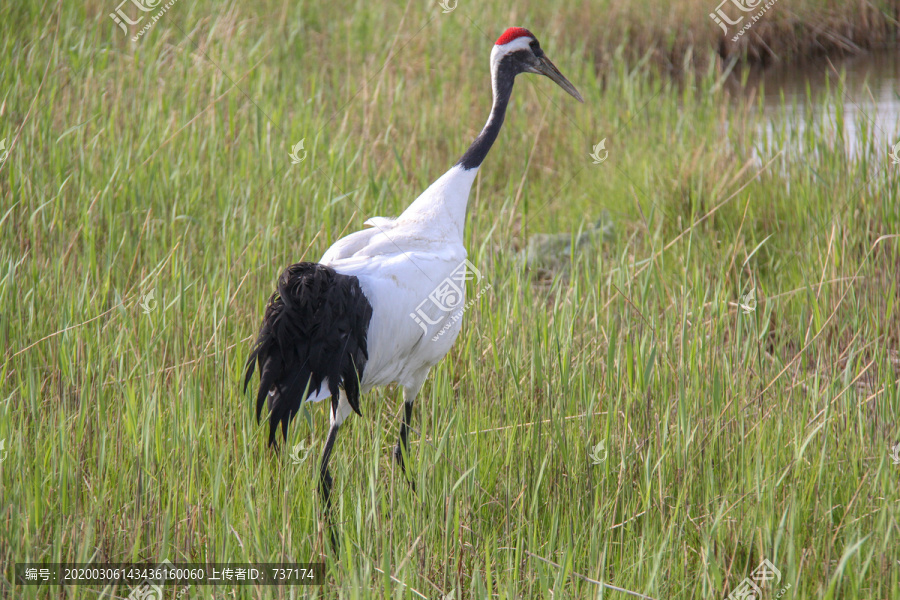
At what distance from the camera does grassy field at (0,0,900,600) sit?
2.11 metres

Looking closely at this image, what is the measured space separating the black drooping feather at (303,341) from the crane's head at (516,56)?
1220 mm

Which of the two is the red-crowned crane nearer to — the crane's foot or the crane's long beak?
the crane's foot

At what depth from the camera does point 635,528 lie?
7.75 feet

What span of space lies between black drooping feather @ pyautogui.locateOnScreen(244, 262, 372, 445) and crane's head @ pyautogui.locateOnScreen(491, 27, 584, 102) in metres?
1.22

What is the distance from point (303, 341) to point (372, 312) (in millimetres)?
262

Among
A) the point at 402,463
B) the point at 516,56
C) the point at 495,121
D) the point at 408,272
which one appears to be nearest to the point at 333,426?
the point at 402,463

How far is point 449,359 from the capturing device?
3191mm

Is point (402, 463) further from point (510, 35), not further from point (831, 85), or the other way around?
point (831, 85)

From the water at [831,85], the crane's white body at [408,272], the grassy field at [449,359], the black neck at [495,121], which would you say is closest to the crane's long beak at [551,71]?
the black neck at [495,121]

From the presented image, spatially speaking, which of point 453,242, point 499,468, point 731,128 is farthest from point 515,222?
point 499,468

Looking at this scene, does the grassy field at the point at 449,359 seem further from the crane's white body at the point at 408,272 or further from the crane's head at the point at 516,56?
the crane's head at the point at 516,56

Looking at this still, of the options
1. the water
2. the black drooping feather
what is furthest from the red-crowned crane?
the water

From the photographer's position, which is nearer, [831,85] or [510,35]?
[510,35]

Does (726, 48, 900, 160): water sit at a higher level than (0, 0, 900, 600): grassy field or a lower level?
higher
